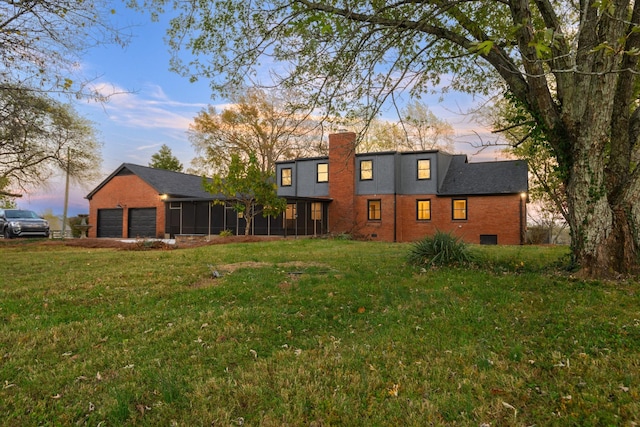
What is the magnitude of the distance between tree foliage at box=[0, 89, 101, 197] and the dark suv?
2.59 m

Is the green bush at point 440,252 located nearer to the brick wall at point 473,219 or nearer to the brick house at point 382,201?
the brick wall at point 473,219

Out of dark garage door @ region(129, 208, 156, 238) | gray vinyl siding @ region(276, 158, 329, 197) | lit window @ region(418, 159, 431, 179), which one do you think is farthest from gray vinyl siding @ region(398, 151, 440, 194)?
dark garage door @ region(129, 208, 156, 238)

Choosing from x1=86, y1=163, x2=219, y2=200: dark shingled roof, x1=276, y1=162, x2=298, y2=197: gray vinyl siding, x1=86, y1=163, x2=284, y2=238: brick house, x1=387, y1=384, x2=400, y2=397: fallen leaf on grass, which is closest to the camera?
x1=387, y1=384, x2=400, y2=397: fallen leaf on grass

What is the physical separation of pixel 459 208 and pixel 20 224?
25.8 meters

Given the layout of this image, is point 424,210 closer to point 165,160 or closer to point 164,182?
point 164,182

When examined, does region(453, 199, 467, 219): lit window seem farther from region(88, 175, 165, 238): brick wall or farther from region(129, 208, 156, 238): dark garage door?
region(129, 208, 156, 238): dark garage door

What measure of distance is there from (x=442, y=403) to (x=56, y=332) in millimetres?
4428

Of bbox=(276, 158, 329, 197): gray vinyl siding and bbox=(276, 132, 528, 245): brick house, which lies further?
bbox=(276, 158, 329, 197): gray vinyl siding

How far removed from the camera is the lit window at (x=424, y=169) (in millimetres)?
23578

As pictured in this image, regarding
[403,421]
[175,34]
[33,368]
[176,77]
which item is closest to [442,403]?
[403,421]

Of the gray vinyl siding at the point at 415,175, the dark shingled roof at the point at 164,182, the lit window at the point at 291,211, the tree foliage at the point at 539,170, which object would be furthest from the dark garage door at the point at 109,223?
the tree foliage at the point at 539,170

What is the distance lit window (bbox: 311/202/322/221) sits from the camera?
956 inches

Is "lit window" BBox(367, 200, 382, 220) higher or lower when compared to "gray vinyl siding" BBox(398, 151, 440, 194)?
lower

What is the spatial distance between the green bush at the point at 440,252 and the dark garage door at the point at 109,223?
26.7 m
